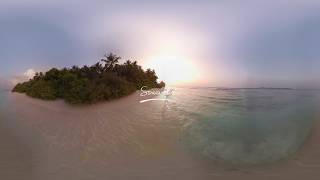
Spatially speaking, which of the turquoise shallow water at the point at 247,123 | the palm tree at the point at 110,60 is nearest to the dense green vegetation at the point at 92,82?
the palm tree at the point at 110,60

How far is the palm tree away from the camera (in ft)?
14.6

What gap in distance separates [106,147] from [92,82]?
25.9 inches

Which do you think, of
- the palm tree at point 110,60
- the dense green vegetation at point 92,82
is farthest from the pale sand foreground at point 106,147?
the palm tree at point 110,60

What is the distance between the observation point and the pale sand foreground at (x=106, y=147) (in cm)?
457

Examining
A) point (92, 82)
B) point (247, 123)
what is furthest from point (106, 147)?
point (247, 123)

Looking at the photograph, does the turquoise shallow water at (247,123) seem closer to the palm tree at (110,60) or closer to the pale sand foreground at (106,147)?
the pale sand foreground at (106,147)

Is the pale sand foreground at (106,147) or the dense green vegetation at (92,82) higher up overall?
the dense green vegetation at (92,82)

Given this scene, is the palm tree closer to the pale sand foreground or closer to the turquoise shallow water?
the pale sand foreground

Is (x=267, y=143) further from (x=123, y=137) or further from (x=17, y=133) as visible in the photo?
(x=17, y=133)

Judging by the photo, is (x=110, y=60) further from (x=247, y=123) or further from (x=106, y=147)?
(x=247, y=123)

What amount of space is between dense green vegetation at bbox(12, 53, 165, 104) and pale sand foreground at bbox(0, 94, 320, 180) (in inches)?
3.4

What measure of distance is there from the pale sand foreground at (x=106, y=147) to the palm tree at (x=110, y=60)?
34 centimetres

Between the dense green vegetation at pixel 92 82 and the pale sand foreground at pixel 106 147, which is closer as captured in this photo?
the dense green vegetation at pixel 92 82

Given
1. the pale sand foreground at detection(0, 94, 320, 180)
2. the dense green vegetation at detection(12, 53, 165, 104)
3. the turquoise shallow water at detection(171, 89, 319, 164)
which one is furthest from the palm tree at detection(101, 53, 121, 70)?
the turquoise shallow water at detection(171, 89, 319, 164)
